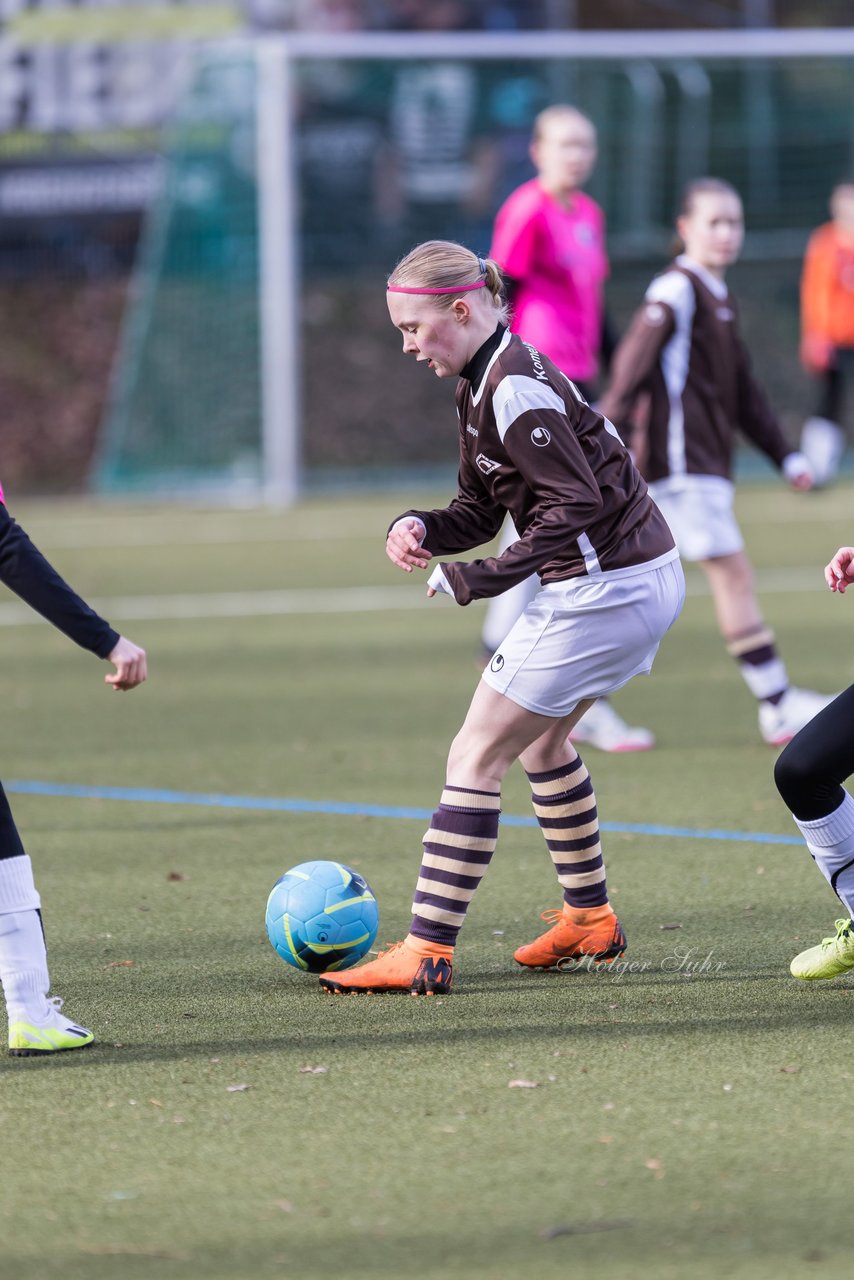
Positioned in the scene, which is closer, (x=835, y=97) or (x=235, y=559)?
(x=235, y=559)

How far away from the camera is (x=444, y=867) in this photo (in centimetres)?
456

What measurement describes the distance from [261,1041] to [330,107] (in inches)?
619

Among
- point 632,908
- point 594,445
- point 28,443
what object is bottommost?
point 28,443

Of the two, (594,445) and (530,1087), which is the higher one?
(594,445)

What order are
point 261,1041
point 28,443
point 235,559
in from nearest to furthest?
point 261,1041
point 235,559
point 28,443

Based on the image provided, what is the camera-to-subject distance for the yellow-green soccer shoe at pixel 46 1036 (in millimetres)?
4234

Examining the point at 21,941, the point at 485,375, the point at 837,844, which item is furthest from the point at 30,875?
the point at 837,844

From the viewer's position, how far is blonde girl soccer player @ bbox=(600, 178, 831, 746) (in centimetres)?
759

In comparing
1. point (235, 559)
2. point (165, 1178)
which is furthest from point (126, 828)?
point (235, 559)

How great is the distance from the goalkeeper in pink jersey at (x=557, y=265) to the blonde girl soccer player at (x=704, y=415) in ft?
1.86

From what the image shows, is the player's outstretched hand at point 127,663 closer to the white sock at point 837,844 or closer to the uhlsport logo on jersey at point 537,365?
the uhlsport logo on jersey at point 537,365

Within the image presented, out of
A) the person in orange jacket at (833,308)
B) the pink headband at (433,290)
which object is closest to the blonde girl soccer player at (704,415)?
the pink headband at (433,290)

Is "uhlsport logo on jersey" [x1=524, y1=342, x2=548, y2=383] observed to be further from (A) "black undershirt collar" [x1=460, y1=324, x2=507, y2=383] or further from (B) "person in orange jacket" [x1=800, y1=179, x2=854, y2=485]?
(B) "person in orange jacket" [x1=800, y1=179, x2=854, y2=485]

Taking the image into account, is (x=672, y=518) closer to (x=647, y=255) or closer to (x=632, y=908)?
(x=632, y=908)
